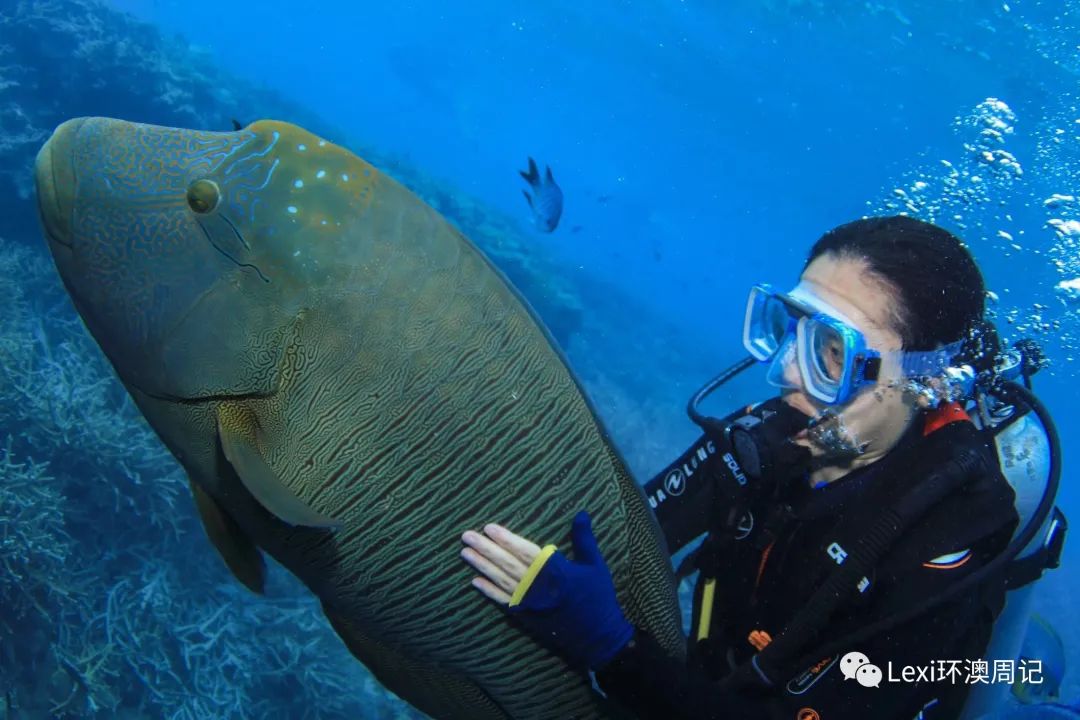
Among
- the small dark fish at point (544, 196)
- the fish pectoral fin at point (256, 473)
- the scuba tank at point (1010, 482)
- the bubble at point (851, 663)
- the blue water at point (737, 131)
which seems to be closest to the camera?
the fish pectoral fin at point (256, 473)

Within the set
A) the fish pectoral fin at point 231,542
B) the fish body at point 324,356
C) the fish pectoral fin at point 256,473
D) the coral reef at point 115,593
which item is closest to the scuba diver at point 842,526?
the fish body at point 324,356

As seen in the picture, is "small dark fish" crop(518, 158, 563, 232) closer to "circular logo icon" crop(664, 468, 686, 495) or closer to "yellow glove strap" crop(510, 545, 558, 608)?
"circular logo icon" crop(664, 468, 686, 495)

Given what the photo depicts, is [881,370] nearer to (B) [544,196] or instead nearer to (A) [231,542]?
(A) [231,542]

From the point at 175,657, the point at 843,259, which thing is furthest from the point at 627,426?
the point at 843,259

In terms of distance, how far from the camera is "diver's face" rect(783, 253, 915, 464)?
2.40m

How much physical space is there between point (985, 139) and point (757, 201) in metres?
43.8

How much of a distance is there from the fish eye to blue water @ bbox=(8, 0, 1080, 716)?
11173 mm

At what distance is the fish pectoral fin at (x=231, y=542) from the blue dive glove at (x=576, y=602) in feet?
2.28

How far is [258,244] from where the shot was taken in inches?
54.4

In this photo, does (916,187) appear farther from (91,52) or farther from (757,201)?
(91,52)

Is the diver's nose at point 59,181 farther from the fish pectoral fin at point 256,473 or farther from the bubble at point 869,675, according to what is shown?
the bubble at point 869,675

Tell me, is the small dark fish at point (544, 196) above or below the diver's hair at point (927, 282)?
below

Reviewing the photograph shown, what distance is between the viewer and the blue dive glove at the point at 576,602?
5.06 ft

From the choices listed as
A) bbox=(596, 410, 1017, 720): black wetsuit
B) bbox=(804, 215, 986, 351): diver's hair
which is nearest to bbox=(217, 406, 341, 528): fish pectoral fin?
bbox=(596, 410, 1017, 720): black wetsuit
